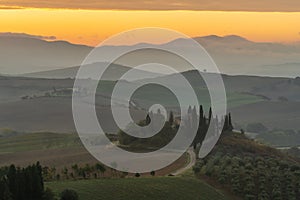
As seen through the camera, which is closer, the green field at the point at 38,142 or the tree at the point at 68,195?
the tree at the point at 68,195

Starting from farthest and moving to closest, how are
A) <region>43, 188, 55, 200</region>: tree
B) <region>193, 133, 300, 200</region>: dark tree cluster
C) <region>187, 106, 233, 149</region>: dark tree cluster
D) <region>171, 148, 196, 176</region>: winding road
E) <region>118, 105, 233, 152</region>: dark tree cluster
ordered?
1. <region>187, 106, 233, 149</region>: dark tree cluster
2. <region>118, 105, 233, 152</region>: dark tree cluster
3. <region>171, 148, 196, 176</region>: winding road
4. <region>193, 133, 300, 200</region>: dark tree cluster
5. <region>43, 188, 55, 200</region>: tree

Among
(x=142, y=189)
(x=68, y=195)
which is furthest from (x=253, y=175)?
(x=68, y=195)

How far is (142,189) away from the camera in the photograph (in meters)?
75.9

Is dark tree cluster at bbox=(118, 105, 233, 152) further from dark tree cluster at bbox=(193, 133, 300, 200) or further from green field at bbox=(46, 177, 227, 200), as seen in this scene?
green field at bbox=(46, 177, 227, 200)

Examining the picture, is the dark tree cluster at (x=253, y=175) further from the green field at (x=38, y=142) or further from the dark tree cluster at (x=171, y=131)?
the green field at (x=38, y=142)

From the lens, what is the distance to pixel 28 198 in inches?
2453

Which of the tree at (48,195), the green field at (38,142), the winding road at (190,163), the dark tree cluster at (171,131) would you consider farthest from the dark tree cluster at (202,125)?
the tree at (48,195)

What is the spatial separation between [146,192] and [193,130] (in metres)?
55.4

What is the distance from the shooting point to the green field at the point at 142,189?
70.8m

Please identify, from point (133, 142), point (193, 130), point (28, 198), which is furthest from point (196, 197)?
point (193, 130)

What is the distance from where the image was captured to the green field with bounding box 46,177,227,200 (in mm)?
70812

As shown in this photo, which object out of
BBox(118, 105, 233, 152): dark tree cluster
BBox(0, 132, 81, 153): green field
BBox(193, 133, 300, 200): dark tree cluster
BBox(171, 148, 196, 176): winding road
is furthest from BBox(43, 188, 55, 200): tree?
BBox(0, 132, 81, 153): green field

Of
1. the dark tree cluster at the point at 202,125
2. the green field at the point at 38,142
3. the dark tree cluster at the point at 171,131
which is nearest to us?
the dark tree cluster at the point at 171,131

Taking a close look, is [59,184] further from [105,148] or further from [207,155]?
[105,148]
